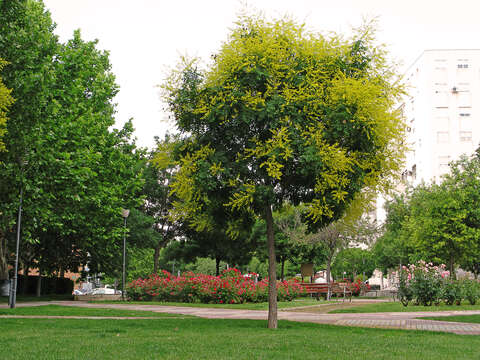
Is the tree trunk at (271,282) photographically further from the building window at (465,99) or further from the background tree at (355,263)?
the building window at (465,99)

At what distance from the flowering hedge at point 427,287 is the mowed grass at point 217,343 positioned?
9275 millimetres

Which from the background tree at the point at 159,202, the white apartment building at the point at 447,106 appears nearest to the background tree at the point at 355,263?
the white apartment building at the point at 447,106

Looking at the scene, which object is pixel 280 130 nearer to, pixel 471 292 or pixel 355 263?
pixel 471 292

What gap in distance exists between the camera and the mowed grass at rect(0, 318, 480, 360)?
758cm

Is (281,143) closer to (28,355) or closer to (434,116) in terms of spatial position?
(28,355)

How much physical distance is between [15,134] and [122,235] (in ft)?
32.3

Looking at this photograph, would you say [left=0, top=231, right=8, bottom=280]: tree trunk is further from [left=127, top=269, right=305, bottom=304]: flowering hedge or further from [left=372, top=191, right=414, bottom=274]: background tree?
[left=372, top=191, right=414, bottom=274]: background tree

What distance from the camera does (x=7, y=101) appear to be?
1481 centimetres

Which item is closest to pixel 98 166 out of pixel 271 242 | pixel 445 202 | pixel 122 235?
pixel 122 235

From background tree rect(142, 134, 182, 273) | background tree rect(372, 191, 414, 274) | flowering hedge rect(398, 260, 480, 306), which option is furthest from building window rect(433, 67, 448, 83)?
flowering hedge rect(398, 260, 480, 306)

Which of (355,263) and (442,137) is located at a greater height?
(442,137)

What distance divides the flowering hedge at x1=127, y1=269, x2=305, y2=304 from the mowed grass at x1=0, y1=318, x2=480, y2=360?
39.8 ft

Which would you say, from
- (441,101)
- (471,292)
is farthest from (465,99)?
(471,292)

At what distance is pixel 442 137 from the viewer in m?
70.8
